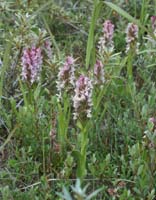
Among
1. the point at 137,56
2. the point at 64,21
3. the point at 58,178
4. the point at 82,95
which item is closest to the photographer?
the point at 82,95

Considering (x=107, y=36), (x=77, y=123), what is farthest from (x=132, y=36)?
(x=77, y=123)

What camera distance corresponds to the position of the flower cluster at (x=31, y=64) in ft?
6.46

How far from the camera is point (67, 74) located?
6.44 ft

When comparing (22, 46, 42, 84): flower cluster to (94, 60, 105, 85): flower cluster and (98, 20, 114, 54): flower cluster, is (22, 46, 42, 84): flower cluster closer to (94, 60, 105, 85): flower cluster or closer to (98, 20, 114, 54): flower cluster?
(94, 60, 105, 85): flower cluster

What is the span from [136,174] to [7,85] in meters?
0.79

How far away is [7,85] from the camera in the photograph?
7.68 ft

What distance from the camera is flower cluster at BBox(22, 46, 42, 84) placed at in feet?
6.46

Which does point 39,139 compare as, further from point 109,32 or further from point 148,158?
point 109,32

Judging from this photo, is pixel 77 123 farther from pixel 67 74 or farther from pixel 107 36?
pixel 107 36

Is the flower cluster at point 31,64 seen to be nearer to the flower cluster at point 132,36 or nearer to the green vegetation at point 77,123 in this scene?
the green vegetation at point 77,123

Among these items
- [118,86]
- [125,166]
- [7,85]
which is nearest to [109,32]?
[118,86]

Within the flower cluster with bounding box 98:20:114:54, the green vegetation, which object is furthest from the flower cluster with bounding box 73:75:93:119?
the flower cluster with bounding box 98:20:114:54

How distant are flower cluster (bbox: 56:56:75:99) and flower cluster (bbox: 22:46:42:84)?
9 cm


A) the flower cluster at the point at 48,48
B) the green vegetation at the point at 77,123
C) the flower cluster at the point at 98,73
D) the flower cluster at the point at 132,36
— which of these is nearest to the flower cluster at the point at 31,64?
the green vegetation at the point at 77,123
